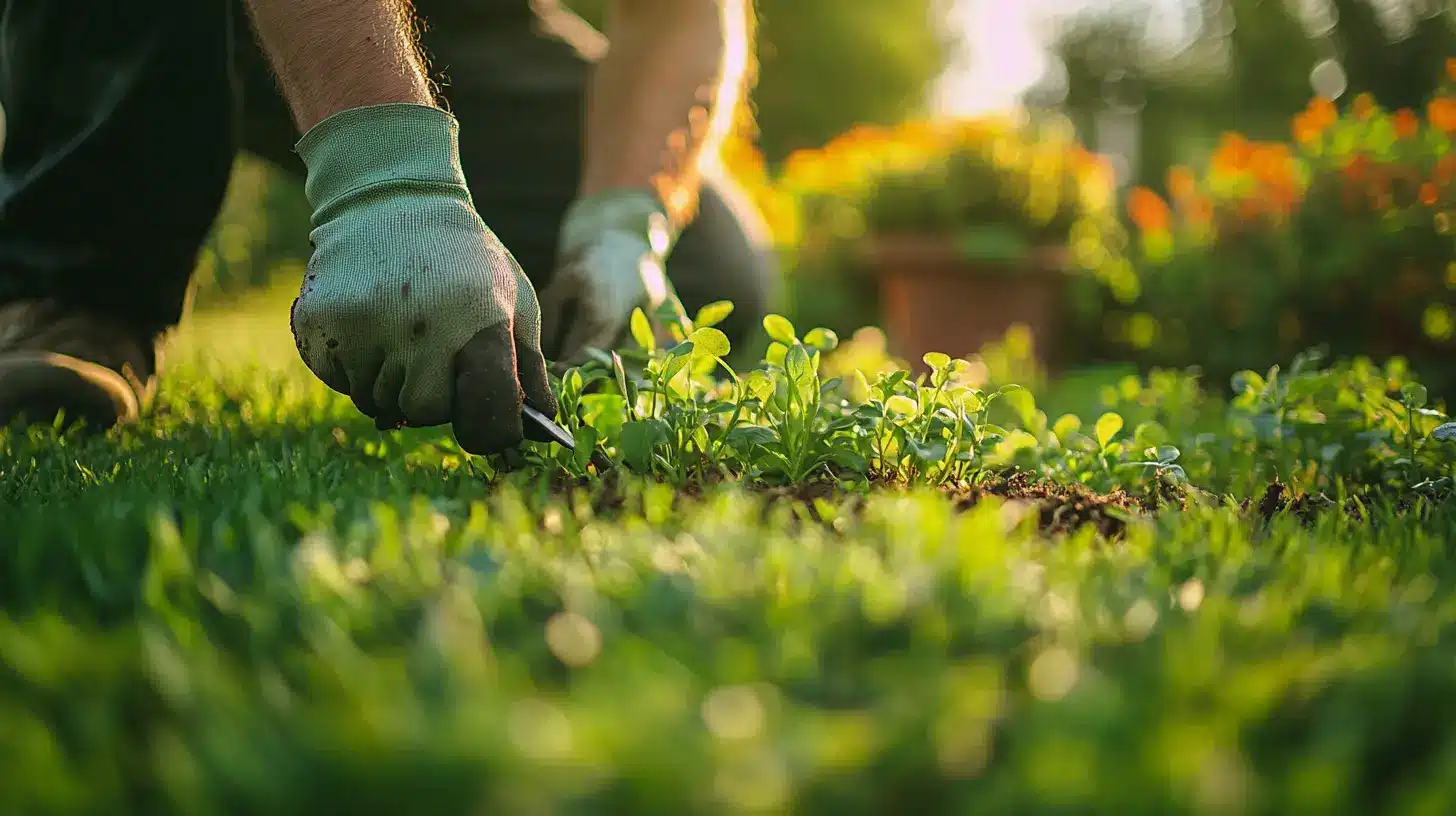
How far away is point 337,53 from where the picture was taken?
170 cm

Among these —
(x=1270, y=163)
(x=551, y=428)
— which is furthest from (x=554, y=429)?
(x=1270, y=163)

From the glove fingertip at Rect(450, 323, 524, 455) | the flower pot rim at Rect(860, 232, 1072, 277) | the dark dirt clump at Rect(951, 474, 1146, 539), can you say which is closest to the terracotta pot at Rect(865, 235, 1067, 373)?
the flower pot rim at Rect(860, 232, 1072, 277)

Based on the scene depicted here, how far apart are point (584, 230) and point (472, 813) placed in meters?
1.96

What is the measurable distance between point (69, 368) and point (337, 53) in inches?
40.6

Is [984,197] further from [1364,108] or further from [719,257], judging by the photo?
[719,257]

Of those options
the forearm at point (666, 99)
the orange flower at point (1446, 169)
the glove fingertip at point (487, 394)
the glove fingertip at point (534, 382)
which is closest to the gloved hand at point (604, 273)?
the forearm at point (666, 99)

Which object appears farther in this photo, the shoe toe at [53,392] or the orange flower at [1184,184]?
the orange flower at [1184,184]

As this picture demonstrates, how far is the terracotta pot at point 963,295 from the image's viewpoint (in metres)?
5.43

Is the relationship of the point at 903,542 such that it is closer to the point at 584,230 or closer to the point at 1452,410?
the point at 584,230

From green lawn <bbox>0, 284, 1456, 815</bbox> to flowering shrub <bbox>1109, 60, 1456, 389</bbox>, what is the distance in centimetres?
259

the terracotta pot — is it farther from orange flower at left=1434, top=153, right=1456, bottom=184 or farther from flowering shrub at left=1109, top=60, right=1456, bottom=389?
orange flower at left=1434, top=153, right=1456, bottom=184

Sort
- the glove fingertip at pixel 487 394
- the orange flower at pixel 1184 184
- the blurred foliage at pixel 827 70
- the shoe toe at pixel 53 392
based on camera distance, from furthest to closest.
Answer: the blurred foliage at pixel 827 70 → the orange flower at pixel 1184 184 → the shoe toe at pixel 53 392 → the glove fingertip at pixel 487 394

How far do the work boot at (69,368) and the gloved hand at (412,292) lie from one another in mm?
860

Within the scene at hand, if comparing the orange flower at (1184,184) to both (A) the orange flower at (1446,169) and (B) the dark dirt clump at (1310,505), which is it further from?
(B) the dark dirt clump at (1310,505)
